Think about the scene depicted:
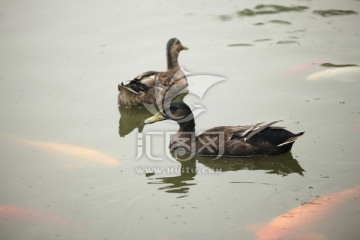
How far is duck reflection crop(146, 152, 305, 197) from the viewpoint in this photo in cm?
776

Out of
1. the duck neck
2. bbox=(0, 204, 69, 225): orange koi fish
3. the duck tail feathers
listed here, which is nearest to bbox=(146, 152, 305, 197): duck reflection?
the duck tail feathers

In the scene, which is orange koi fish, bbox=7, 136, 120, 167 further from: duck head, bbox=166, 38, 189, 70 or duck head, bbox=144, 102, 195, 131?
duck head, bbox=166, 38, 189, 70

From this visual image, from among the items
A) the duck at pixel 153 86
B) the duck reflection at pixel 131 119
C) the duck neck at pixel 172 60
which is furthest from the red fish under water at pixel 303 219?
the duck neck at pixel 172 60

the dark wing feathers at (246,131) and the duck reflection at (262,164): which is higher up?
the dark wing feathers at (246,131)

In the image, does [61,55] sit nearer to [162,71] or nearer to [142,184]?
[162,71]

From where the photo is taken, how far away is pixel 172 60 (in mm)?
11133

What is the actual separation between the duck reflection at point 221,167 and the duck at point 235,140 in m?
0.09

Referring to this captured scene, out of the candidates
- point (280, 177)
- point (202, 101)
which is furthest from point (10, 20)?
point (280, 177)

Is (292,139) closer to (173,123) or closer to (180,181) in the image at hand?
(180,181)

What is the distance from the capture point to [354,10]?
13.6m

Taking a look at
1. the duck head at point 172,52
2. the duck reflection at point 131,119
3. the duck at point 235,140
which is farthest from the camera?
the duck head at point 172,52

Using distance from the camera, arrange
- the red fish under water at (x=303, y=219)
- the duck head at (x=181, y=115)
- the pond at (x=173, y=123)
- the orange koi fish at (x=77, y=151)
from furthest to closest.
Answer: the duck head at (x=181, y=115), the orange koi fish at (x=77, y=151), the pond at (x=173, y=123), the red fish under water at (x=303, y=219)

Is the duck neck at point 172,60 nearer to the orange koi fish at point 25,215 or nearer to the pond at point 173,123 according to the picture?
the pond at point 173,123

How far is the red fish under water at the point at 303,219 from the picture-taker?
21.0 feet
